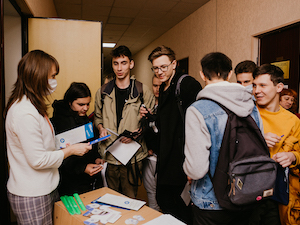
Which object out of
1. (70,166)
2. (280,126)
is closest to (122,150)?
(70,166)

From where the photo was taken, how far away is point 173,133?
65.3 inches

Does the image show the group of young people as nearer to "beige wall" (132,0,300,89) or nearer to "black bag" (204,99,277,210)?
"black bag" (204,99,277,210)

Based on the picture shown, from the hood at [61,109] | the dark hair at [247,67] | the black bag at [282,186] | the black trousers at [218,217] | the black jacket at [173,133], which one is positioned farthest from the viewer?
the dark hair at [247,67]

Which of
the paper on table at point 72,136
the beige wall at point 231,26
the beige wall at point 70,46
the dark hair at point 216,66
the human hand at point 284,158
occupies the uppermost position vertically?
the beige wall at point 231,26

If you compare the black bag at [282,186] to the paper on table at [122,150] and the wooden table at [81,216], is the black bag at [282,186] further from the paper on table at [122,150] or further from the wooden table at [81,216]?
the paper on table at [122,150]

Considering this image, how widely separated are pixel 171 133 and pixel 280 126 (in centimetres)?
72

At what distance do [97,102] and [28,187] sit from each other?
3.48 ft

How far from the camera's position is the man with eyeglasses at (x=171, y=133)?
165 centimetres

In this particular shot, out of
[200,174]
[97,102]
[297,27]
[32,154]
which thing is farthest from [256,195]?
[297,27]

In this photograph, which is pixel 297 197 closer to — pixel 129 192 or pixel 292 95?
pixel 292 95

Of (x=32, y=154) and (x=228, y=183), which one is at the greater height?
(x=32, y=154)

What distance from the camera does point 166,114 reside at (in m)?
1.72

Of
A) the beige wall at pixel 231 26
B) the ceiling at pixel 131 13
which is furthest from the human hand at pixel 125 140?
the ceiling at pixel 131 13

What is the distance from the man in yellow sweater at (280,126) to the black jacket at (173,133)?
16.7 inches
